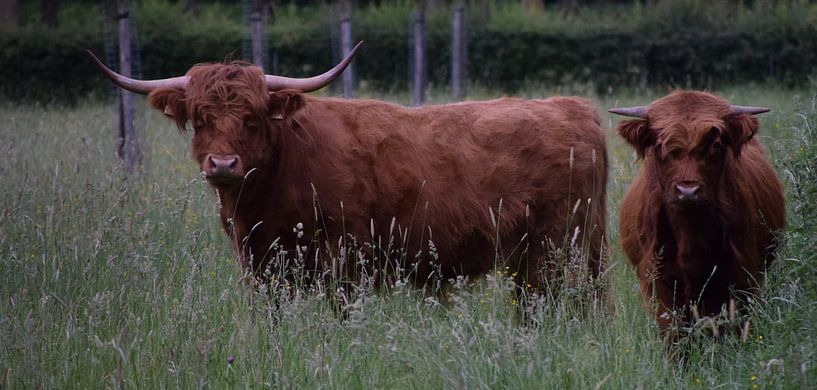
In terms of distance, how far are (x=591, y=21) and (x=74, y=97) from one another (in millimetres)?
12988

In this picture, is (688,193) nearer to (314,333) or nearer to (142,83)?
(314,333)

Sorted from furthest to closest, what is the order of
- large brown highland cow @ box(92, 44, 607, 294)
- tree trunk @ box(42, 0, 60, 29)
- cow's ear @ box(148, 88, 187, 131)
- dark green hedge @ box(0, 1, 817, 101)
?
tree trunk @ box(42, 0, 60, 29), dark green hedge @ box(0, 1, 817, 101), cow's ear @ box(148, 88, 187, 131), large brown highland cow @ box(92, 44, 607, 294)

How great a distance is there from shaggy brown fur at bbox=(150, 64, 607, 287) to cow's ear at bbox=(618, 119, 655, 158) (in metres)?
0.31

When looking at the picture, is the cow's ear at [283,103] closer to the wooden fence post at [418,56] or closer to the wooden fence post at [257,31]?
the wooden fence post at [257,31]

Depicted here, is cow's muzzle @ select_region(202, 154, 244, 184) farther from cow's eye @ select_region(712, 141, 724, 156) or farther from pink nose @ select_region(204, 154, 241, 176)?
cow's eye @ select_region(712, 141, 724, 156)

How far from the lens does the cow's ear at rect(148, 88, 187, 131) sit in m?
5.33

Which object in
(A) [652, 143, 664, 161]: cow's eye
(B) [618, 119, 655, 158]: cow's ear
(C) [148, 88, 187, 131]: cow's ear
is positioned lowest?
(A) [652, 143, 664, 161]: cow's eye

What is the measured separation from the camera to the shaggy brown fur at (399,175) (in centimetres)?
525

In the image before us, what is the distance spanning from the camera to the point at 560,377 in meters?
3.81

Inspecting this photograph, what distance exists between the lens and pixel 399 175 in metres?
5.68

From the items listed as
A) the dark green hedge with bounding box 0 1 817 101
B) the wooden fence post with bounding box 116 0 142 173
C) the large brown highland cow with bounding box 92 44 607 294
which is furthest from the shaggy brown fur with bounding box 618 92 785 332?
the dark green hedge with bounding box 0 1 817 101

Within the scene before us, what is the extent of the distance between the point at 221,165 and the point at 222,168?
16 mm

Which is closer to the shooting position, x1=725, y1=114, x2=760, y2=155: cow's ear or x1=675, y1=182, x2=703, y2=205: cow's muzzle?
x1=675, y1=182, x2=703, y2=205: cow's muzzle

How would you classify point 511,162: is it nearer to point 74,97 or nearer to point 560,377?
point 560,377
